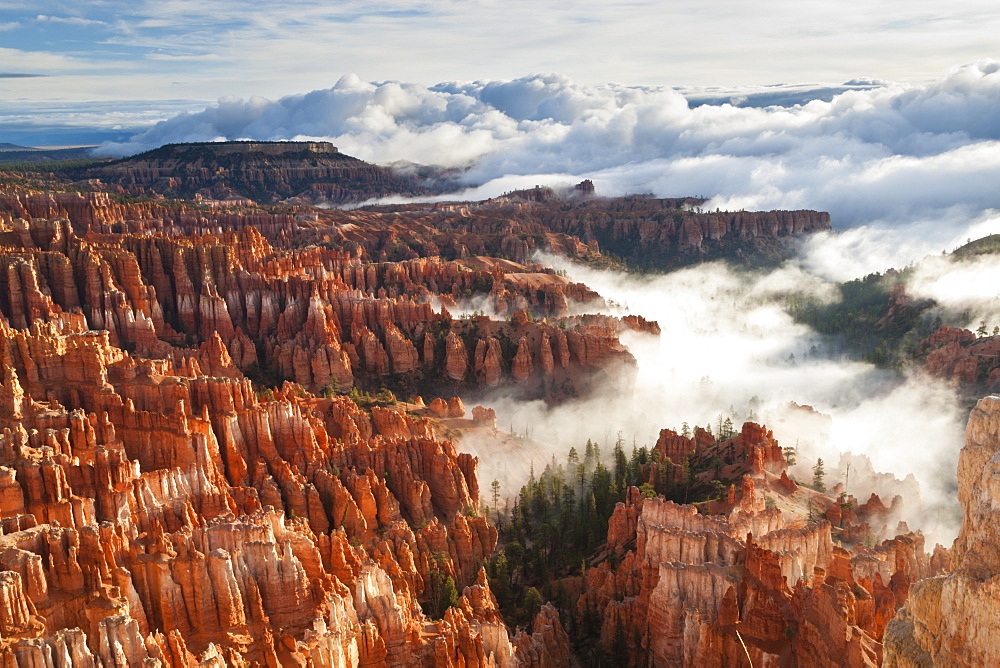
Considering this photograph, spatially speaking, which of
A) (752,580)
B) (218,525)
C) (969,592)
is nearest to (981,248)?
(752,580)

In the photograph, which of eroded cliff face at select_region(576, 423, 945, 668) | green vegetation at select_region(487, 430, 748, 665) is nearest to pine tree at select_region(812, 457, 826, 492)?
eroded cliff face at select_region(576, 423, 945, 668)

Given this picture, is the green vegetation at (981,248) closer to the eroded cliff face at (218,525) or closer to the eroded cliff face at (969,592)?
the eroded cliff face at (218,525)

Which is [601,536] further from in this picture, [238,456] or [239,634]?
[239,634]

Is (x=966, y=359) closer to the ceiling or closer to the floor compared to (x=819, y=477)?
closer to the ceiling

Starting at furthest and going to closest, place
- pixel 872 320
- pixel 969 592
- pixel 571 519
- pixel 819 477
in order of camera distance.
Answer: pixel 872 320 → pixel 571 519 → pixel 819 477 → pixel 969 592

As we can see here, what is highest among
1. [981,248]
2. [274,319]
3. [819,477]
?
[981,248]

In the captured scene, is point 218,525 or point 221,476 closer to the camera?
point 218,525

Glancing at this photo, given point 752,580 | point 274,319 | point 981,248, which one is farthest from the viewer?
point 981,248

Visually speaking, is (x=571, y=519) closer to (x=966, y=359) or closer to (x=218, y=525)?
(x=218, y=525)
